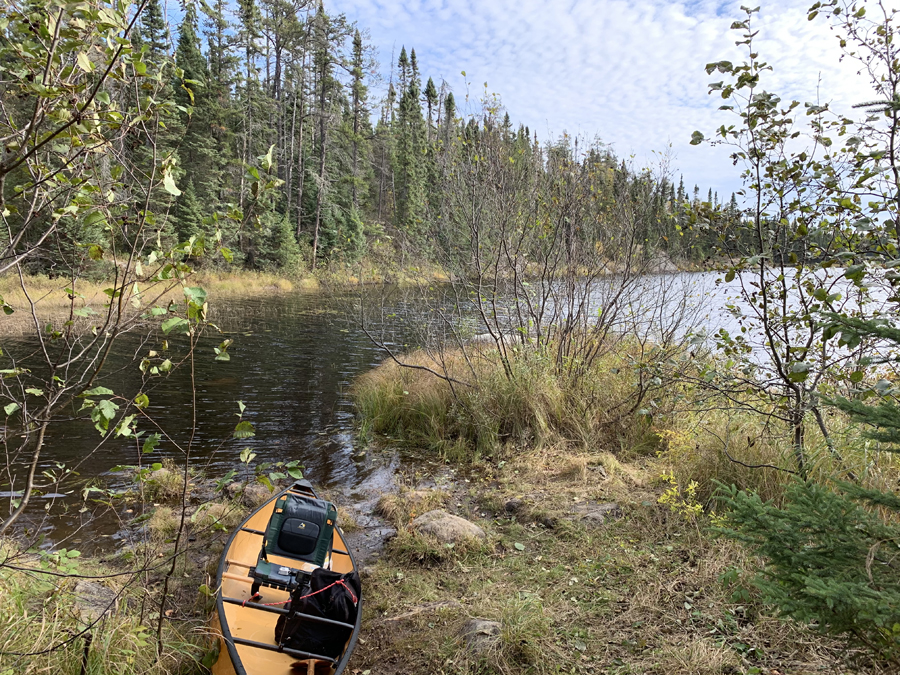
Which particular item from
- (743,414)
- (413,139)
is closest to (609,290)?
(743,414)

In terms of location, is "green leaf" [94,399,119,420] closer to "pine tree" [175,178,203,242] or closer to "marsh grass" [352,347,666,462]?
"marsh grass" [352,347,666,462]

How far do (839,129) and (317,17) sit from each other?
30.4 meters

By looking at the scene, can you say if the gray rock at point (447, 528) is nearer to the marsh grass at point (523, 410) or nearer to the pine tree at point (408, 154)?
the marsh grass at point (523, 410)

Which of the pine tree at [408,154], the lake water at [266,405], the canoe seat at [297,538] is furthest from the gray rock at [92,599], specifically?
the pine tree at [408,154]

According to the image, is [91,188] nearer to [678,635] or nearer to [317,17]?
[678,635]

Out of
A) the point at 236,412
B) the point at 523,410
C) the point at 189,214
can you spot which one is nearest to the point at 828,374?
the point at 523,410

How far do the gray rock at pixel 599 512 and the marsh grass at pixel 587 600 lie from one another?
0.24ft

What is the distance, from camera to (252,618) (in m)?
3.42

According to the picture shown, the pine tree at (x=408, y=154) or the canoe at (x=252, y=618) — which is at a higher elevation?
the pine tree at (x=408, y=154)

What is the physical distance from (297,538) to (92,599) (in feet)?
4.55

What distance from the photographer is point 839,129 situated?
129 inches

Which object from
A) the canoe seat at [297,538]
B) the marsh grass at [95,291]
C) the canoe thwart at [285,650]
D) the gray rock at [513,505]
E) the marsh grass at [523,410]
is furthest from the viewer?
the marsh grass at [95,291]

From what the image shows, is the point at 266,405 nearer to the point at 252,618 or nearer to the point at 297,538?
the point at 297,538

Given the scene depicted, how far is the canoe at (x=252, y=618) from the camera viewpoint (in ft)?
9.59
